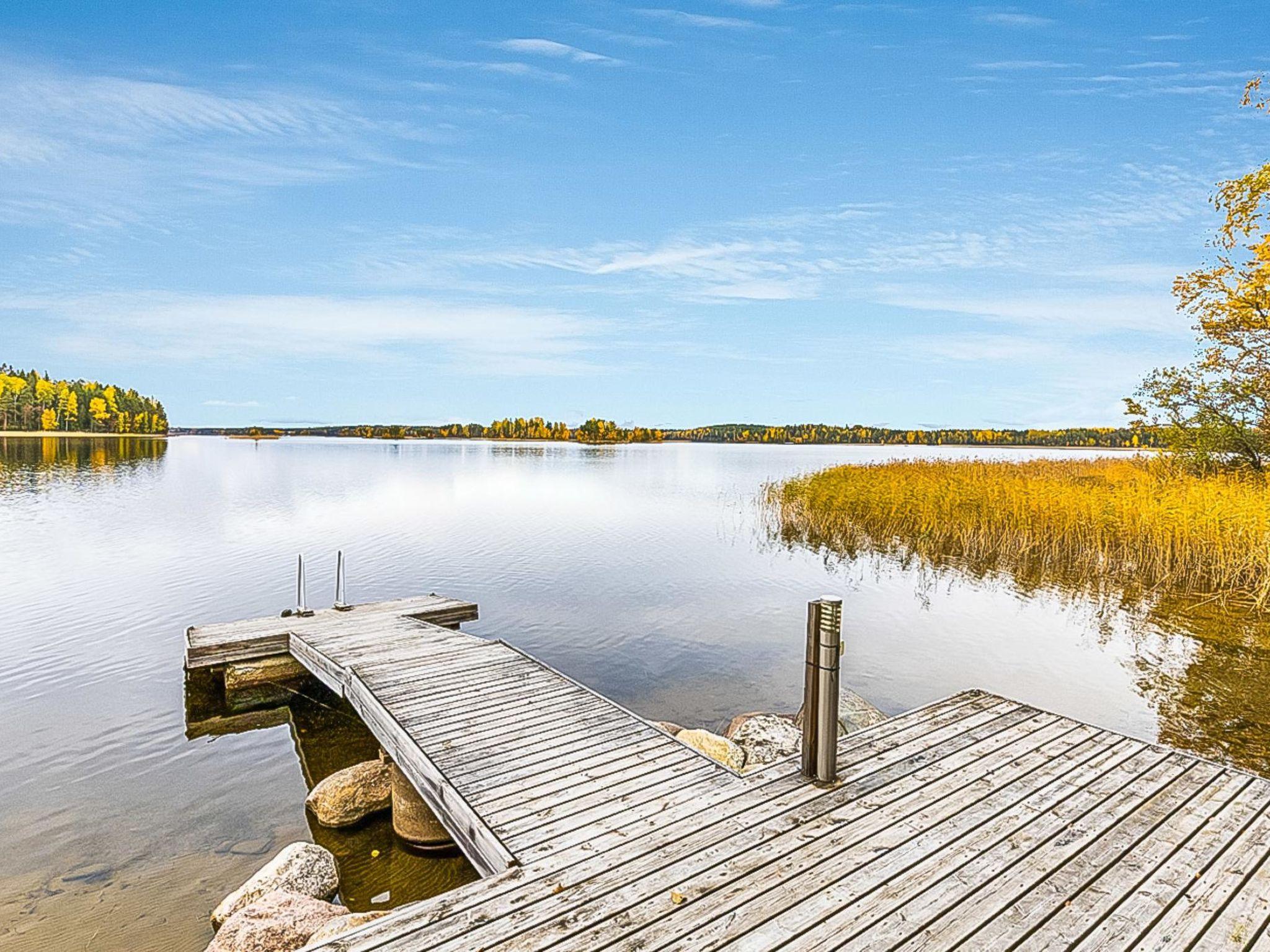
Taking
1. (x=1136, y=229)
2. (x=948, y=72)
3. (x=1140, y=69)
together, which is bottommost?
(x=1136, y=229)

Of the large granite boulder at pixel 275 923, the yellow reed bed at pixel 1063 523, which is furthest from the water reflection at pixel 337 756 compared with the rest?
the yellow reed bed at pixel 1063 523

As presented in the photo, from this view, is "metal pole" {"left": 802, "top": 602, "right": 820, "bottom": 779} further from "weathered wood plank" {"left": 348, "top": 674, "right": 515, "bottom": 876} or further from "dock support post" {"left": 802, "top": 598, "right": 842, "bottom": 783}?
"weathered wood plank" {"left": 348, "top": 674, "right": 515, "bottom": 876}

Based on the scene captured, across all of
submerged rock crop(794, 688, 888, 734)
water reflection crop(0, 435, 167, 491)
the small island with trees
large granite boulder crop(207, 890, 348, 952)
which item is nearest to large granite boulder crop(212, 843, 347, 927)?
large granite boulder crop(207, 890, 348, 952)

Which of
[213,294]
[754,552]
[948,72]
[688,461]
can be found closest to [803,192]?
[948,72]

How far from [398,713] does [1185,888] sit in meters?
4.38

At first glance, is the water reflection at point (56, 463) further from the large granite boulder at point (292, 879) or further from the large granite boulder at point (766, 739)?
the large granite boulder at point (766, 739)

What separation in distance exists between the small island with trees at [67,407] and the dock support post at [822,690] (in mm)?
125879

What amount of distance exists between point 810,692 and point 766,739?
84.5 inches

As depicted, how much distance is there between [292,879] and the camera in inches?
148

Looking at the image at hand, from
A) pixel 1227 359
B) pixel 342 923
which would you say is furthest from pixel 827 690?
pixel 1227 359

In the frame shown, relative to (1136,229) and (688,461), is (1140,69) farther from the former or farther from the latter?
(688,461)

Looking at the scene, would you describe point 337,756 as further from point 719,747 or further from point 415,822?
point 719,747

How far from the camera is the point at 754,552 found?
15031mm

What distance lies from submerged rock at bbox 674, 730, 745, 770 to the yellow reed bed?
28.8 ft
